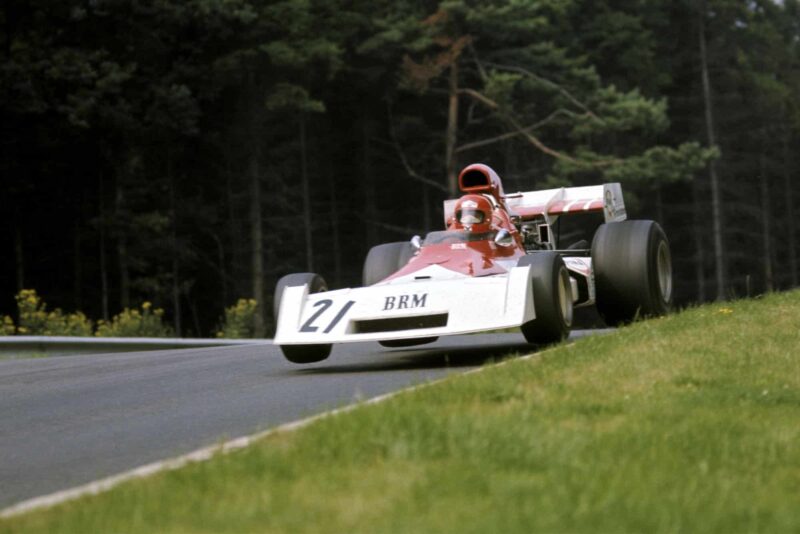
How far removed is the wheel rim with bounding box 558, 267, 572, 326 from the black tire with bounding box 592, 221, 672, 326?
162 cm

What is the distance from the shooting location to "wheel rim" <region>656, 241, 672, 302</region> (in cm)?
1395

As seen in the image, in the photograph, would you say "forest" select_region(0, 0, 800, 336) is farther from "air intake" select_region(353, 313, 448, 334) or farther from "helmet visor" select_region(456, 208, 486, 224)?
"air intake" select_region(353, 313, 448, 334)

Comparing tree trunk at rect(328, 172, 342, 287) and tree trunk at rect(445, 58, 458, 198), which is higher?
tree trunk at rect(445, 58, 458, 198)

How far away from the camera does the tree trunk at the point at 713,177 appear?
188 feet

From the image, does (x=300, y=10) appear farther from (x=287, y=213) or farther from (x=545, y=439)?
(x=545, y=439)

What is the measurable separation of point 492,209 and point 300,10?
102 feet

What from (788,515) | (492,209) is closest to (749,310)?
(492,209)

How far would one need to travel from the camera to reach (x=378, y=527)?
4.71 m

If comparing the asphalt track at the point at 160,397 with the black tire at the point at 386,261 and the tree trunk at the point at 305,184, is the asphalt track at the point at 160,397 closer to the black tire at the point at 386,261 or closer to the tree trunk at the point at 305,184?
the black tire at the point at 386,261

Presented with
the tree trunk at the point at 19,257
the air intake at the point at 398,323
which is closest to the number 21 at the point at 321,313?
the air intake at the point at 398,323

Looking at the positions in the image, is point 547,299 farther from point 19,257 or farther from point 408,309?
point 19,257

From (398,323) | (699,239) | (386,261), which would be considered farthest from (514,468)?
(699,239)

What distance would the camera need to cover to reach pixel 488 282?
11094mm

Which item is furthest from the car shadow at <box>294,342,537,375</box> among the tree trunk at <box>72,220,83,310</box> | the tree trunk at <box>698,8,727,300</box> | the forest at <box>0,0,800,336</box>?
the tree trunk at <box>698,8,727,300</box>
